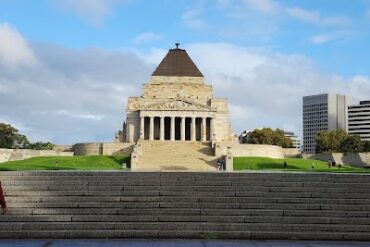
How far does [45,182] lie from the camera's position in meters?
19.7

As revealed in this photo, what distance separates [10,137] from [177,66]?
41911 mm

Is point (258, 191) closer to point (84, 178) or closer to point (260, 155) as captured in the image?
point (84, 178)

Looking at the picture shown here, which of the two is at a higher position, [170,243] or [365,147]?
[365,147]

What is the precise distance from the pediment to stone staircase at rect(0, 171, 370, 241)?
247ft

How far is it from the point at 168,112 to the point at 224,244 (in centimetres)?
8271

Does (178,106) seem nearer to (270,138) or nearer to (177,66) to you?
(177,66)

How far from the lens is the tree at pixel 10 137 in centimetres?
11581

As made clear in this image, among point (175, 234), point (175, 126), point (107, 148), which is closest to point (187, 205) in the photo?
point (175, 234)

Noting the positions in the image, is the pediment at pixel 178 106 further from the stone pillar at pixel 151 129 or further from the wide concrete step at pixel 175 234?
the wide concrete step at pixel 175 234

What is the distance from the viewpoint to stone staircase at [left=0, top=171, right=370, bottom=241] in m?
15.5

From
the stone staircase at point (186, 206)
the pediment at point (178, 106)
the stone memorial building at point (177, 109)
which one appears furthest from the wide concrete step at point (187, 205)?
the pediment at point (178, 106)

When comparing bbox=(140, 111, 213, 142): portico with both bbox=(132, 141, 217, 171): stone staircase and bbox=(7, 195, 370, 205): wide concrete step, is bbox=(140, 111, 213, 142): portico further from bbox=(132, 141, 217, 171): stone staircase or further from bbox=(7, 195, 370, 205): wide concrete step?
bbox=(7, 195, 370, 205): wide concrete step

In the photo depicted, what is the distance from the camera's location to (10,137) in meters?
118

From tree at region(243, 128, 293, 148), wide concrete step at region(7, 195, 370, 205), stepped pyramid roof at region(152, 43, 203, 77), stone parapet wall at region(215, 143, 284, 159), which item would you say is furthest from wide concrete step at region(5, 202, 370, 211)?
tree at region(243, 128, 293, 148)
